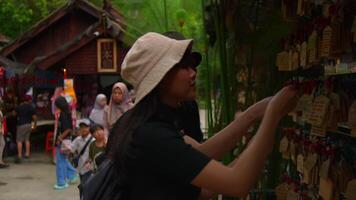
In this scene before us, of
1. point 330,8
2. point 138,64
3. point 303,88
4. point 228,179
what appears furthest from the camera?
point 303,88

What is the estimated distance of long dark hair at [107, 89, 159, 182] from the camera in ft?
4.99

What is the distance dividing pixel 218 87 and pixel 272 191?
716mm

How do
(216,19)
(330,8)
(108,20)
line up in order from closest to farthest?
1. (330,8)
2. (216,19)
3. (108,20)

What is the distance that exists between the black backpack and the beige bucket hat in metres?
0.25

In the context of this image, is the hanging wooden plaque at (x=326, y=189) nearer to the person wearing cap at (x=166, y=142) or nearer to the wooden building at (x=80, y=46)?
the person wearing cap at (x=166, y=142)

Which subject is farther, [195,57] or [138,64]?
[195,57]

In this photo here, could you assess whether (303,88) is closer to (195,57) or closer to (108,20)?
(195,57)

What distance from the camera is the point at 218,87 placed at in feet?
9.87

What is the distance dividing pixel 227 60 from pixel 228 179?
4.23ft

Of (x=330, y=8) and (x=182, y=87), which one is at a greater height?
(x=330, y=8)

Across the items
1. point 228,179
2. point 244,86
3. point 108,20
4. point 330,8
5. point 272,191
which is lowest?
point 272,191

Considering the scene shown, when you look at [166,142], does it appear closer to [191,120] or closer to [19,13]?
[191,120]

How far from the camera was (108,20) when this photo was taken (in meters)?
11.0

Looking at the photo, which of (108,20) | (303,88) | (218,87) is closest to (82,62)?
(108,20)
